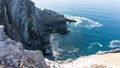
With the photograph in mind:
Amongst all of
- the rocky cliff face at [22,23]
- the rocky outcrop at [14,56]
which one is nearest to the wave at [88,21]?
the rocky cliff face at [22,23]

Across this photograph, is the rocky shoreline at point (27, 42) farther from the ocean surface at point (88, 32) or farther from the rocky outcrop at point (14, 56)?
the ocean surface at point (88, 32)

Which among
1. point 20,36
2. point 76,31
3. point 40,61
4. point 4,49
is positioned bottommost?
point 76,31

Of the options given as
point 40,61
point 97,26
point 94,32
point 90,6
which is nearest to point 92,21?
point 97,26

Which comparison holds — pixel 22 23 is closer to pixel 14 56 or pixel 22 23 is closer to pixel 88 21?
pixel 14 56

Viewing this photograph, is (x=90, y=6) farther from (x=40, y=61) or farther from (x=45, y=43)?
(x=40, y=61)

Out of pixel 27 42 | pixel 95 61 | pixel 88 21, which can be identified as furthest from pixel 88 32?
pixel 95 61

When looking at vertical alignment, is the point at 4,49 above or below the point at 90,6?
above
